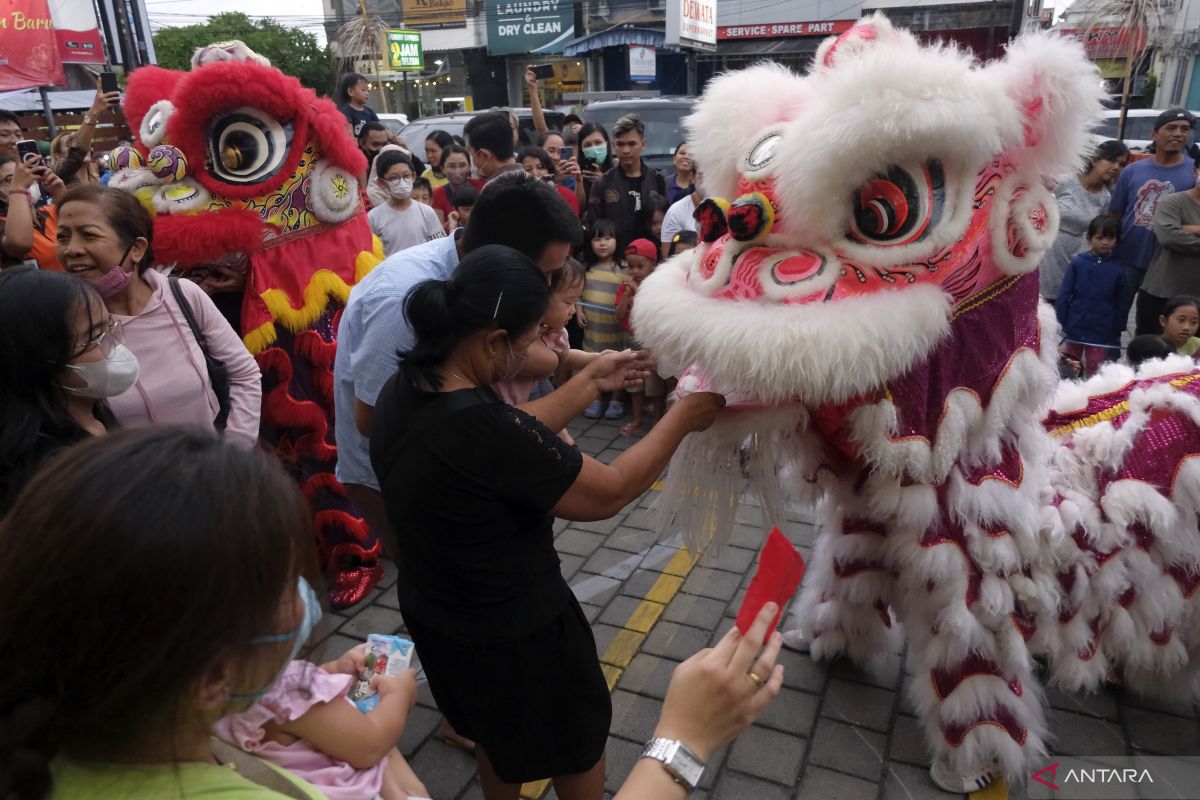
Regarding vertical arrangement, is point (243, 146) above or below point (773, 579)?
above

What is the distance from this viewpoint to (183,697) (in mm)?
851

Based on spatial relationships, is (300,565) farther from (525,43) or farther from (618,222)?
(525,43)

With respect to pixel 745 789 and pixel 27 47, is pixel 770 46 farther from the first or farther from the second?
pixel 745 789

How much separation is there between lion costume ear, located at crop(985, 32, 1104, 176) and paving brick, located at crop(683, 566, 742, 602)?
2.12 m

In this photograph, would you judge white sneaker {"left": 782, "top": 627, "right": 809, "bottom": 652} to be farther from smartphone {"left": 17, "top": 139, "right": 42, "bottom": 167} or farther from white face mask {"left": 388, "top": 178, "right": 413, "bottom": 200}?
smartphone {"left": 17, "top": 139, "right": 42, "bottom": 167}

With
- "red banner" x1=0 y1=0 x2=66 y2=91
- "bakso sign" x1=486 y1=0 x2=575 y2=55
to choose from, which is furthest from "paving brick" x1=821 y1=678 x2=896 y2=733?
"bakso sign" x1=486 y1=0 x2=575 y2=55

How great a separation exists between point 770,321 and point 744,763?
154cm

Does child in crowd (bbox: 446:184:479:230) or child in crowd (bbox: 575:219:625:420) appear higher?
child in crowd (bbox: 446:184:479:230)

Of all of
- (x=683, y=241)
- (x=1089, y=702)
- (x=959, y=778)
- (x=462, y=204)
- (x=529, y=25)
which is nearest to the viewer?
(x=959, y=778)

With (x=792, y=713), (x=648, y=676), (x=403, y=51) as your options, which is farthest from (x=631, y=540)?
(x=403, y=51)

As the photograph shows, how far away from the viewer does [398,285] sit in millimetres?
2396

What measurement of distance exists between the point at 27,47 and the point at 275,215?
41.6ft

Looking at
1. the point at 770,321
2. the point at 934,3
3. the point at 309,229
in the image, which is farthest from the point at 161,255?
the point at 934,3

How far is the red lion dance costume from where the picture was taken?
3.11 m
